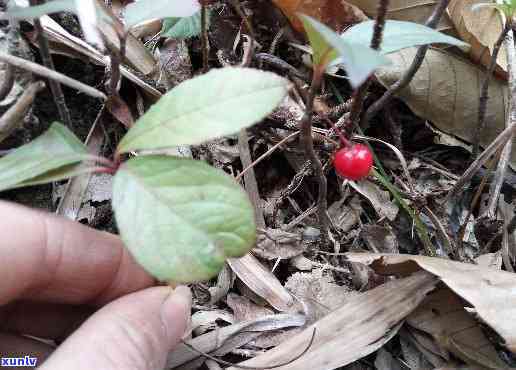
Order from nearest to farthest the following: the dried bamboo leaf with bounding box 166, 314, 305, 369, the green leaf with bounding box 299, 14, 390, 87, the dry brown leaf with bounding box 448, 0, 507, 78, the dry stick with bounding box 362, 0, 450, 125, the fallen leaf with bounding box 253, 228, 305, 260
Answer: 1. the green leaf with bounding box 299, 14, 390, 87
2. the dry stick with bounding box 362, 0, 450, 125
3. the dried bamboo leaf with bounding box 166, 314, 305, 369
4. the fallen leaf with bounding box 253, 228, 305, 260
5. the dry brown leaf with bounding box 448, 0, 507, 78

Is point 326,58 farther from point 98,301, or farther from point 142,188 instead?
point 98,301

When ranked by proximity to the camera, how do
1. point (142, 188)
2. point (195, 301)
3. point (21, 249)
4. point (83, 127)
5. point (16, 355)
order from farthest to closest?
point (83, 127)
point (195, 301)
point (16, 355)
point (21, 249)
point (142, 188)

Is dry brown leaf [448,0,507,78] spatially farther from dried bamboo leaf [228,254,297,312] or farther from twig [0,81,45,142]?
twig [0,81,45,142]

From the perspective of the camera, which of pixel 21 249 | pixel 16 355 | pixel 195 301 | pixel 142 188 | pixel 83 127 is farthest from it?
pixel 83 127

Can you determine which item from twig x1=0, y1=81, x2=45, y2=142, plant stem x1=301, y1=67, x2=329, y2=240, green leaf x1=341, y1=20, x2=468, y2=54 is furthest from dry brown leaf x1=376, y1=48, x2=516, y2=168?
twig x1=0, y1=81, x2=45, y2=142

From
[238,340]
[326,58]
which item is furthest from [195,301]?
[326,58]

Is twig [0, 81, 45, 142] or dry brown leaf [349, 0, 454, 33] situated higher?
dry brown leaf [349, 0, 454, 33]

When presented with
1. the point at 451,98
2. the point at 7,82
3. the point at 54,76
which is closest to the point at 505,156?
the point at 451,98
